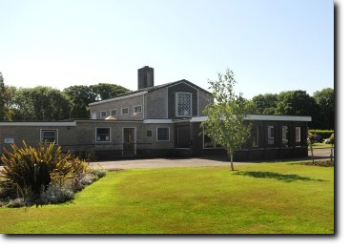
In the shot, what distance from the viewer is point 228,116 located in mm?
19000

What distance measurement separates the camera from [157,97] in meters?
36.5

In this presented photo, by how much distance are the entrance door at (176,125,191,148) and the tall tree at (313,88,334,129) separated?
127 ft

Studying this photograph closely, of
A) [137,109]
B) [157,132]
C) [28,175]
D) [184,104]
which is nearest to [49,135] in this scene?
[157,132]

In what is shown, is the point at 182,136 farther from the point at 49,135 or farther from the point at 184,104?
the point at 49,135

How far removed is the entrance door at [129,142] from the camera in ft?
109

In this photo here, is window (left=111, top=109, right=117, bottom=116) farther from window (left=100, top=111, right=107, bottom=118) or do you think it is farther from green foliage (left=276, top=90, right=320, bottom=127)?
green foliage (left=276, top=90, right=320, bottom=127)

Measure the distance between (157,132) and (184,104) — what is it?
513 cm

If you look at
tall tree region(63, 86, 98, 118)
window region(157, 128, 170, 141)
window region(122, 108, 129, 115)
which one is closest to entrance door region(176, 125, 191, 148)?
window region(157, 128, 170, 141)

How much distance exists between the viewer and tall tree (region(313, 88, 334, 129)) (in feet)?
236
